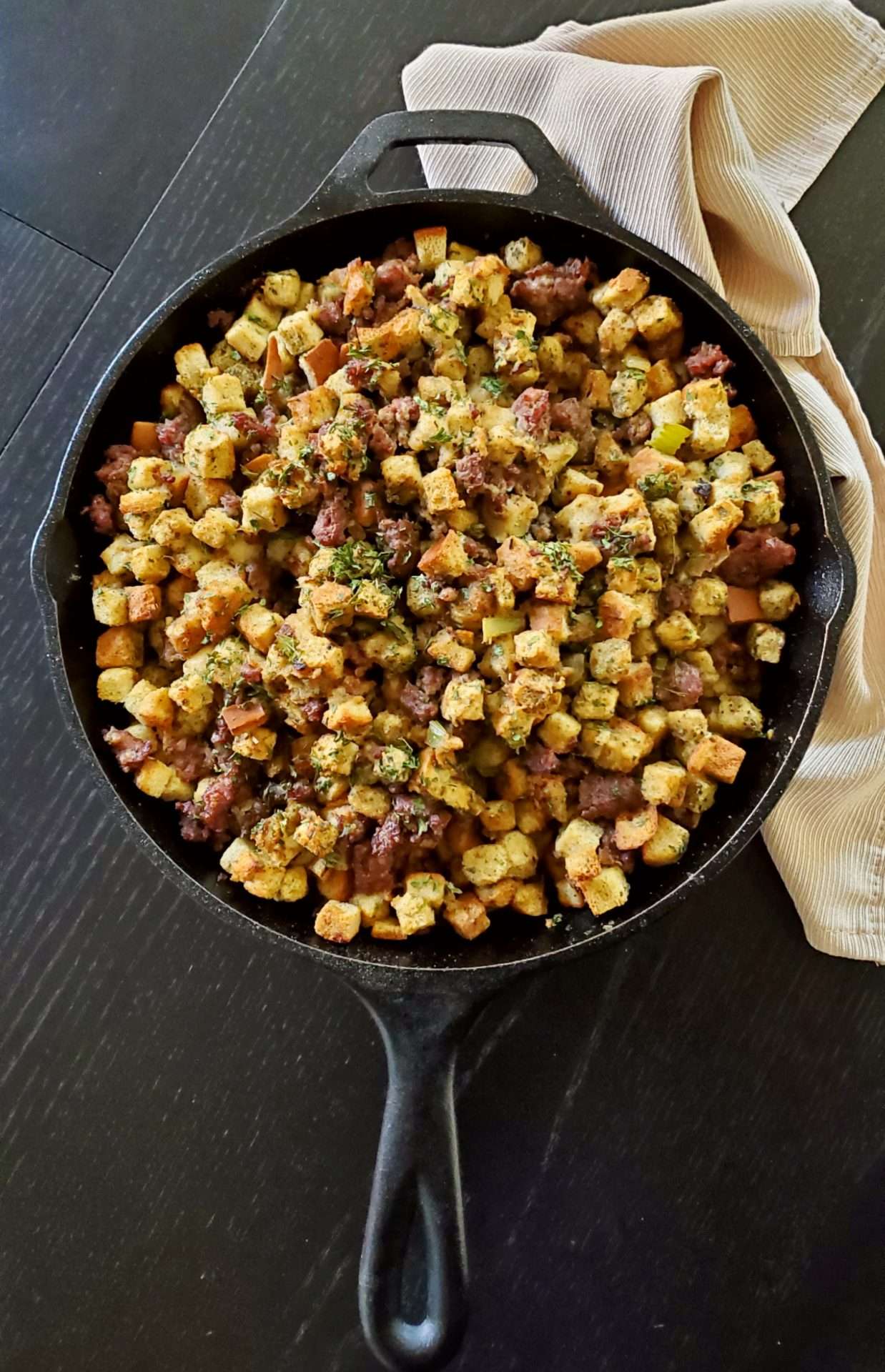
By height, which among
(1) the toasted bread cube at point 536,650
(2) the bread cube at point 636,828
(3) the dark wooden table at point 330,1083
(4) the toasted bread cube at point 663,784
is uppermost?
(1) the toasted bread cube at point 536,650

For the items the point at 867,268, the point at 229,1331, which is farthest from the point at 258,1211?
the point at 867,268

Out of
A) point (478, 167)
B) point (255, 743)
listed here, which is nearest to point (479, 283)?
point (478, 167)

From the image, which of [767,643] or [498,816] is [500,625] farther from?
[767,643]

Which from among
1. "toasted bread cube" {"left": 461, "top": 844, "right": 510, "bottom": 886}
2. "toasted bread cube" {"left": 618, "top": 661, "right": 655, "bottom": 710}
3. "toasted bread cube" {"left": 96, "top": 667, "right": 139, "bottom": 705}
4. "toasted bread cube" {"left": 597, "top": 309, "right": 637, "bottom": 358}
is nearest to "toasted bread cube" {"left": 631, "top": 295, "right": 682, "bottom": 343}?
"toasted bread cube" {"left": 597, "top": 309, "right": 637, "bottom": 358}

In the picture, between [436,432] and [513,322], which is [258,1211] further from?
[513,322]

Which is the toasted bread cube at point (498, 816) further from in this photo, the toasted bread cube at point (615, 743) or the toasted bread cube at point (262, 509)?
the toasted bread cube at point (262, 509)

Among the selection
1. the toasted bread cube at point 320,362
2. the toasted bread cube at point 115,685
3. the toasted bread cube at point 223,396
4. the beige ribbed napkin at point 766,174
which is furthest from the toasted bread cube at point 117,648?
the beige ribbed napkin at point 766,174
